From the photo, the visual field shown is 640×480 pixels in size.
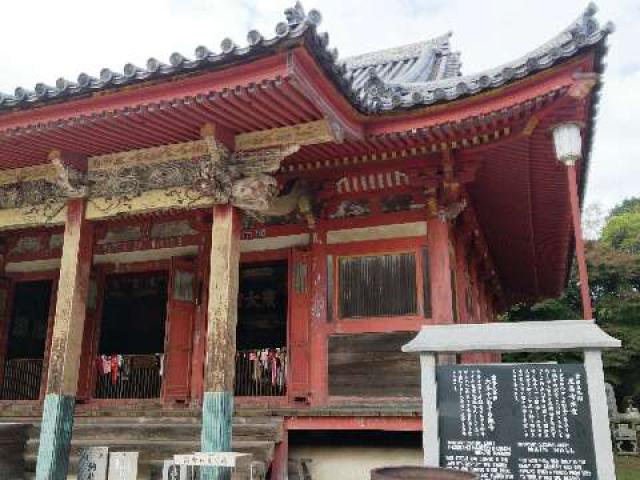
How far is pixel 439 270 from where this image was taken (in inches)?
338

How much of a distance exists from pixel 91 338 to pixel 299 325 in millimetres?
4533

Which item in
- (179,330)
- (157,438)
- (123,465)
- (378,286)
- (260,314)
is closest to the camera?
(123,465)

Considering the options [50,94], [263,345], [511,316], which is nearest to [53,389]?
[50,94]

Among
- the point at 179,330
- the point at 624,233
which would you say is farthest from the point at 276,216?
the point at 624,233

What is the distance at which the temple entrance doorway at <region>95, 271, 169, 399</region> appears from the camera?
11492 millimetres

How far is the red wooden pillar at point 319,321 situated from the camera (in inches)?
348

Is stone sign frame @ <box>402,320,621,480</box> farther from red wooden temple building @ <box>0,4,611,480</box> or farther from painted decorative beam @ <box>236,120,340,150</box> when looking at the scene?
painted decorative beam @ <box>236,120,340,150</box>

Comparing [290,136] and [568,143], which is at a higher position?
[290,136]

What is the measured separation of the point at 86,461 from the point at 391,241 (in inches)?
200

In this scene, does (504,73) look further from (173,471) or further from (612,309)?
(612,309)

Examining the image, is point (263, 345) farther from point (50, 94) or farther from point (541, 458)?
point (541, 458)

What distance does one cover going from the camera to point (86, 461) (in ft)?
21.3

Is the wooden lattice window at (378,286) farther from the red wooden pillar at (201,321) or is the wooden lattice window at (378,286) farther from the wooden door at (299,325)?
the red wooden pillar at (201,321)

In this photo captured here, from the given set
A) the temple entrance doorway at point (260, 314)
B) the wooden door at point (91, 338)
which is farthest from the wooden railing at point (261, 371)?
the wooden door at point (91, 338)
